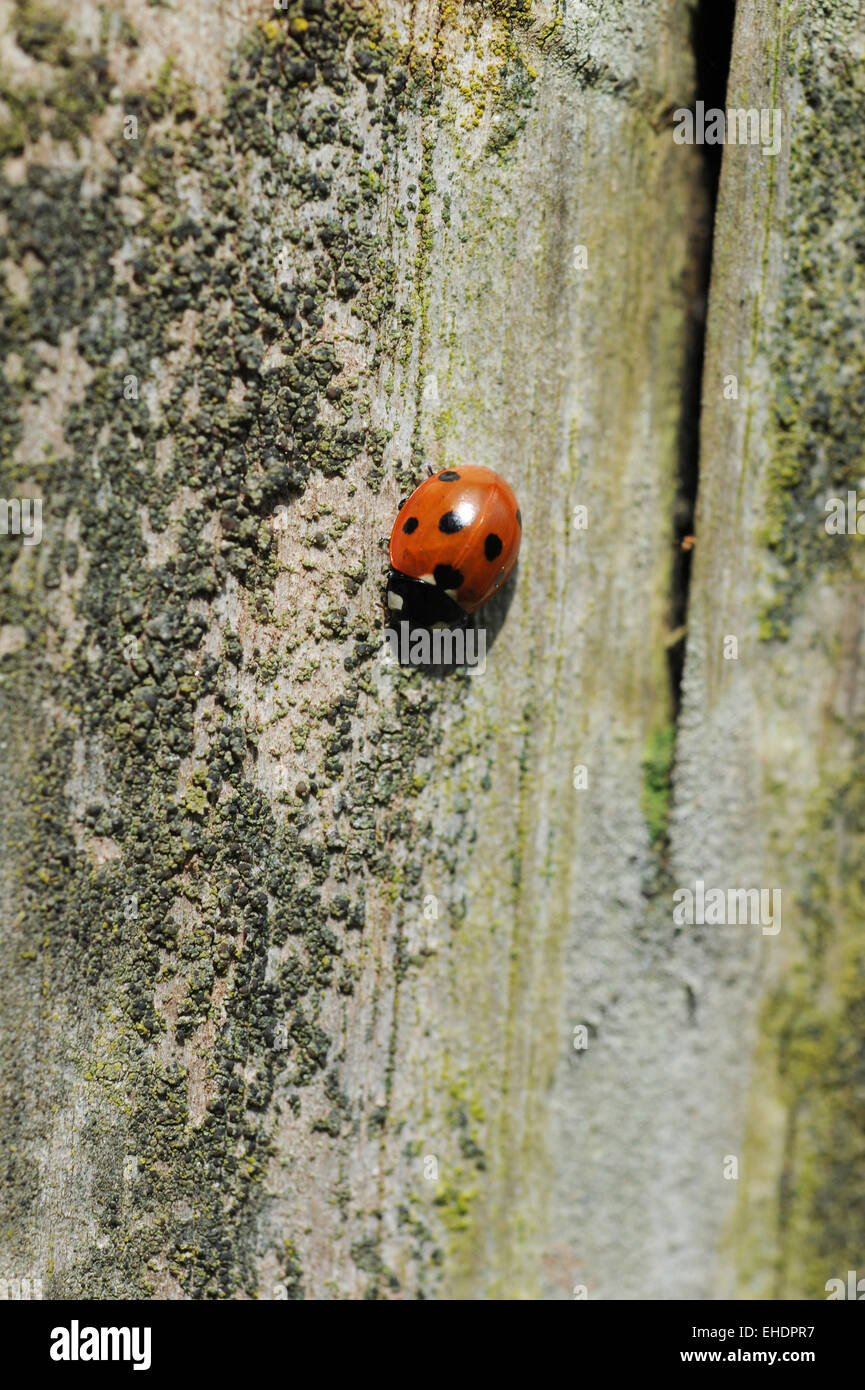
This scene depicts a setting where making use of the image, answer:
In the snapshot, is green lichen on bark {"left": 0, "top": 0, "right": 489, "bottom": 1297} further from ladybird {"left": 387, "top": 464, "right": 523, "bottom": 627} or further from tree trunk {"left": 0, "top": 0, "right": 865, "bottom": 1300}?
ladybird {"left": 387, "top": 464, "right": 523, "bottom": 627}

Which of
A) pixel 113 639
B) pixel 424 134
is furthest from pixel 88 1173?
pixel 424 134

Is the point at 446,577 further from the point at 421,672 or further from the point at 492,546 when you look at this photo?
the point at 421,672

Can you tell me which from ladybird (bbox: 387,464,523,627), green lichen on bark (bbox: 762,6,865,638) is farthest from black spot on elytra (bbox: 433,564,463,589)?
green lichen on bark (bbox: 762,6,865,638)

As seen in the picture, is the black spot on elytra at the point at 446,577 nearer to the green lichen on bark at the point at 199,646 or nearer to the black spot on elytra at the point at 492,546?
the black spot on elytra at the point at 492,546

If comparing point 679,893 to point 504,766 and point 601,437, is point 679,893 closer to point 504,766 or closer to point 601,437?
point 504,766

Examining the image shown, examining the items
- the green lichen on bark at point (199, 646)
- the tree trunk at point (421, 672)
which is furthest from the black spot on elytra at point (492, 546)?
the green lichen on bark at point (199, 646)

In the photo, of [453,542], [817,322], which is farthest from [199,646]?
[817,322]

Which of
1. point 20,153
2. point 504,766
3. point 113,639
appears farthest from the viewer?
point 504,766
